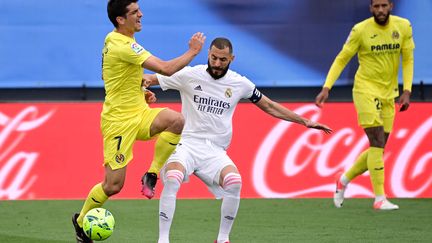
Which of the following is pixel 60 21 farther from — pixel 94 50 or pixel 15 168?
pixel 15 168

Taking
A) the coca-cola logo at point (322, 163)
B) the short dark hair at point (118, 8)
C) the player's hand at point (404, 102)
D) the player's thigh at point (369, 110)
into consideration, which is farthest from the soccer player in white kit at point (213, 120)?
the coca-cola logo at point (322, 163)

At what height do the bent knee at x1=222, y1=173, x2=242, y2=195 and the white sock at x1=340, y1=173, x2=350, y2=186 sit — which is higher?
the bent knee at x1=222, y1=173, x2=242, y2=195

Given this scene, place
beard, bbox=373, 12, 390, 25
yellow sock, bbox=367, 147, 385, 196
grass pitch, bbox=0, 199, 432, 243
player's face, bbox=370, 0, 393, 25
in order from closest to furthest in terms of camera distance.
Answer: grass pitch, bbox=0, 199, 432, 243
player's face, bbox=370, 0, 393, 25
beard, bbox=373, 12, 390, 25
yellow sock, bbox=367, 147, 385, 196

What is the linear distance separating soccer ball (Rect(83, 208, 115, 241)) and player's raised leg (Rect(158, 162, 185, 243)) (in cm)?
41

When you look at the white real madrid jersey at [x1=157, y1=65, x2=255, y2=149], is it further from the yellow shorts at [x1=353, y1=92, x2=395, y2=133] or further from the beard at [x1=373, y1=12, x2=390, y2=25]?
the beard at [x1=373, y1=12, x2=390, y2=25]

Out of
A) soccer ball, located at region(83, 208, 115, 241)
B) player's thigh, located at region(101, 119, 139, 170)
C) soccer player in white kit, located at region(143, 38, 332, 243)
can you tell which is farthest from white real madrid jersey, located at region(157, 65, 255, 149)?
soccer ball, located at region(83, 208, 115, 241)

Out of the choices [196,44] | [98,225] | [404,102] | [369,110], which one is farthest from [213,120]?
[404,102]

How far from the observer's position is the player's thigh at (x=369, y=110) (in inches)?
481

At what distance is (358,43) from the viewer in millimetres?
12406

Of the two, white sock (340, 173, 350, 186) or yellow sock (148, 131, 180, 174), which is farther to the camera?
white sock (340, 173, 350, 186)

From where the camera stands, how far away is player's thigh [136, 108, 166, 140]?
9.41m

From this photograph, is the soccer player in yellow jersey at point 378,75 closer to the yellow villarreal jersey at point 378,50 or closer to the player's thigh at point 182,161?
the yellow villarreal jersey at point 378,50

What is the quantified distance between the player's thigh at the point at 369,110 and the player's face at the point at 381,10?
83cm

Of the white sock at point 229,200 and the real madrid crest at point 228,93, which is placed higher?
the real madrid crest at point 228,93
